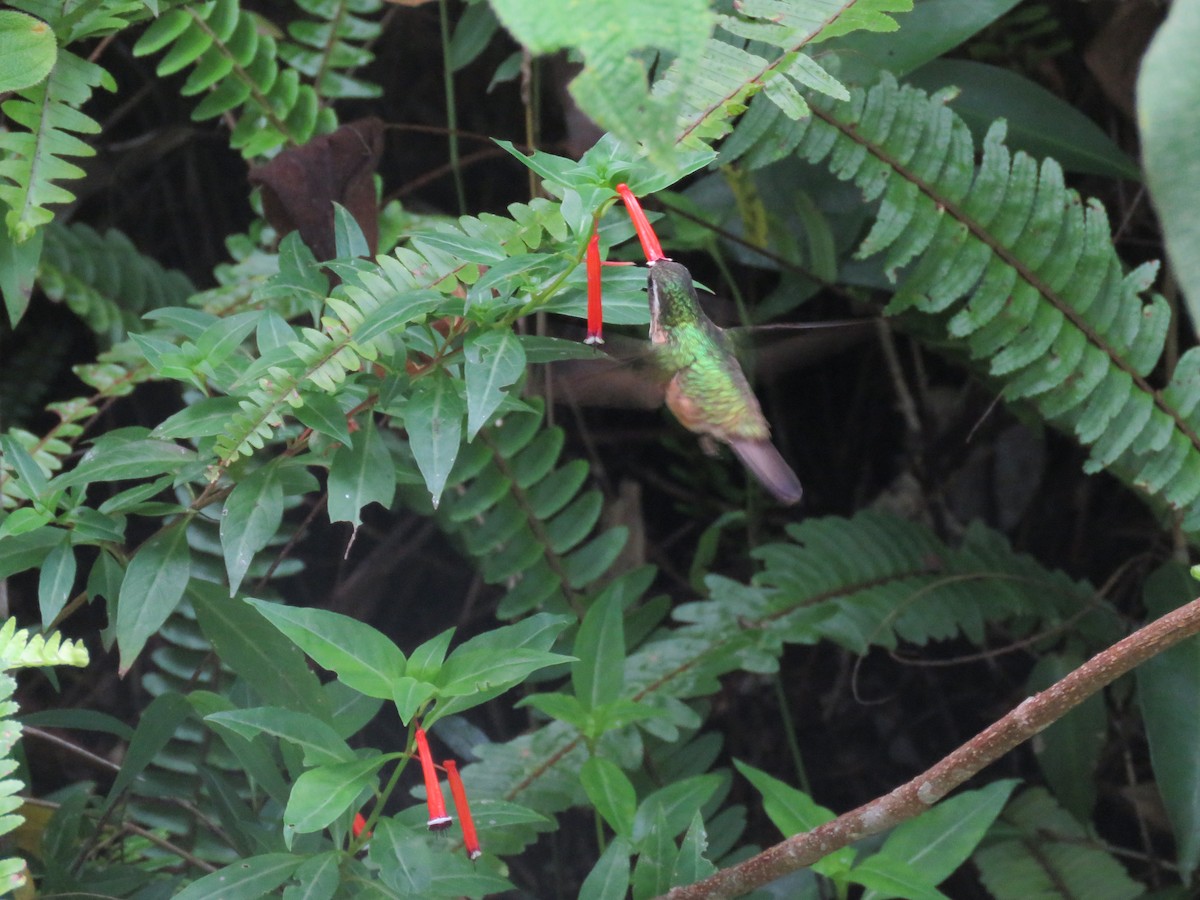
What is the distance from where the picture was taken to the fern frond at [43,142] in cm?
96

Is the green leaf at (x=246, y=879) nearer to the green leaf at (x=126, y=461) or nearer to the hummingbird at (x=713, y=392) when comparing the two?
the green leaf at (x=126, y=461)

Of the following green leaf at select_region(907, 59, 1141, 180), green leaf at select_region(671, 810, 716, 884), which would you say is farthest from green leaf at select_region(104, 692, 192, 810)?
green leaf at select_region(907, 59, 1141, 180)

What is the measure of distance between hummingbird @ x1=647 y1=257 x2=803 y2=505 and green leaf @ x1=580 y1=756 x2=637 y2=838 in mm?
299

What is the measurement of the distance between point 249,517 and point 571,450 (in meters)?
1.26

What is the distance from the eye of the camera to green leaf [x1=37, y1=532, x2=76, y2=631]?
81cm

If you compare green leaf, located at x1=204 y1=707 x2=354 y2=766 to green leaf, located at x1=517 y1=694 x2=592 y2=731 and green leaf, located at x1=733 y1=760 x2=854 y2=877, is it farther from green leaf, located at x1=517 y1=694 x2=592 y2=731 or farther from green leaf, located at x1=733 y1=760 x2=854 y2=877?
green leaf, located at x1=733 y1=760 x2=854 y2=877

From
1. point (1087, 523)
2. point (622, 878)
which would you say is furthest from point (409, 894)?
point (1087, 523)

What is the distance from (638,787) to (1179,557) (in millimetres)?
765

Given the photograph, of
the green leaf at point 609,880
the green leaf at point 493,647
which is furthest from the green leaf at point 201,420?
the green leaf at point 609,880

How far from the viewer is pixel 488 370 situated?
0.73 metres

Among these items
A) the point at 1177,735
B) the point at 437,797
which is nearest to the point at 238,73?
the point at 437,797

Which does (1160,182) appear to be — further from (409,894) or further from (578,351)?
(409,894)

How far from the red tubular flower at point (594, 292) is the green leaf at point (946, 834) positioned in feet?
1.92

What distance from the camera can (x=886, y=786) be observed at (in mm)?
1915
